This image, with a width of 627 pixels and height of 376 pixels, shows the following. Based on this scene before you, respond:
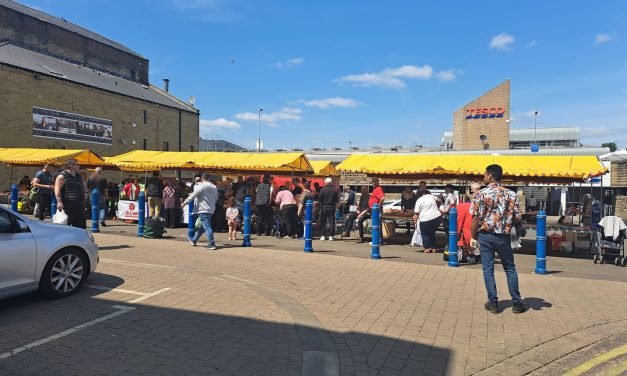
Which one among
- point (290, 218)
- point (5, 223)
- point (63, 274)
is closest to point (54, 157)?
point (290, 218)

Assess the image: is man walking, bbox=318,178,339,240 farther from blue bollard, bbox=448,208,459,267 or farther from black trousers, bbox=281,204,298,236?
blue bollard, bbox=448,208,459,267

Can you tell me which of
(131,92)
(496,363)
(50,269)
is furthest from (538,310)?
(131,92)

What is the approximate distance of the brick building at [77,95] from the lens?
107 feet

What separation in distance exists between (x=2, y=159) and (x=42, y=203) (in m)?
8.64

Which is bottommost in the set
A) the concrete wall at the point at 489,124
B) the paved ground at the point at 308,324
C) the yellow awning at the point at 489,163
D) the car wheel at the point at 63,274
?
the paved ground at the point at 308,324

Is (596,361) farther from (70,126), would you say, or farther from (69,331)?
(70,126)

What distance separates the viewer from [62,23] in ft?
145

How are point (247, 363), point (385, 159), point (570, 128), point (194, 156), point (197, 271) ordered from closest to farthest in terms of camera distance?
point (247, 363)
point (197, 271)
point (385, 159)
point (194, 156)
point (570, 128)

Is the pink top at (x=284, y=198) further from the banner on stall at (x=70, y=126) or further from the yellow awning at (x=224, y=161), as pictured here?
the banner on stall at (x=70, y=126)

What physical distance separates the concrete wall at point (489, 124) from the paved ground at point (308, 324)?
4485 centimetres

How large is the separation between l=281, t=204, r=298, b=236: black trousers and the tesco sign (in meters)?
43.3

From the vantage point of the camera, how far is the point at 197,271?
7793 mm

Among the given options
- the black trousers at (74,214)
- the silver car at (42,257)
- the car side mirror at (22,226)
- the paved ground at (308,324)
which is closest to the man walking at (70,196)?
the black trousers at (74,214)

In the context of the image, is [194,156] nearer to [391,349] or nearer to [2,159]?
[2,159]
